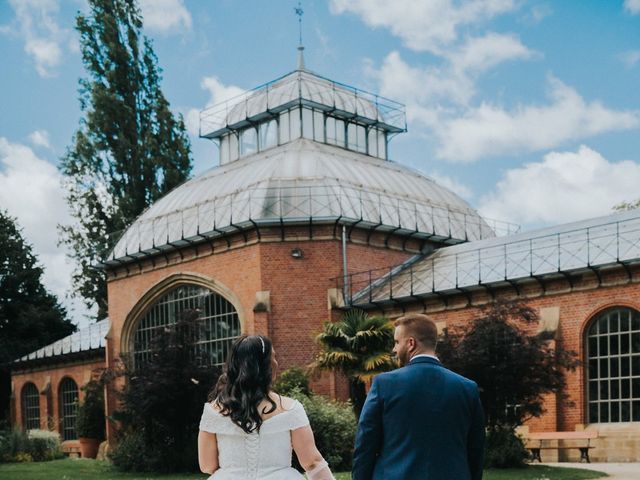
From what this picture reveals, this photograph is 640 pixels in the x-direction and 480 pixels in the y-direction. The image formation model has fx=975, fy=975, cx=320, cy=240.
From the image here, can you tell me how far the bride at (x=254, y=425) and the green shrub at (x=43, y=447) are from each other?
28.2m

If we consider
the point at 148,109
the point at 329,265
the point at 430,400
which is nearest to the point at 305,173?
the point at 329,265

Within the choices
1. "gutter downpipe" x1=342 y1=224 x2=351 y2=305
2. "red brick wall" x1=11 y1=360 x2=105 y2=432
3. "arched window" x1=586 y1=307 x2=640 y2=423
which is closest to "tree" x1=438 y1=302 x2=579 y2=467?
"arched window" x1=586 y1=307 x2=640 y2=423

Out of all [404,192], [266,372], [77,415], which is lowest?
[77,415]

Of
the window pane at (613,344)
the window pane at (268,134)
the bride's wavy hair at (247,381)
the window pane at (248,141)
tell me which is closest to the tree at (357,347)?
the window pane at (613,344)

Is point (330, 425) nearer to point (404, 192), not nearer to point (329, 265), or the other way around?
point (329, 265)

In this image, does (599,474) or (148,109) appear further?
(148,109)

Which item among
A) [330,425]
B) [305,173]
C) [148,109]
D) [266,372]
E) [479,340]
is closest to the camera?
[266,372]

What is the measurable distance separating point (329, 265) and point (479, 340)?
1020cm

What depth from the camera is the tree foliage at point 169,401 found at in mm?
23109

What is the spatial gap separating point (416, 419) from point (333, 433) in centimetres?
1706

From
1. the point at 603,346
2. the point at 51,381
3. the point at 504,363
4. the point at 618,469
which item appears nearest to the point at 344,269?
the point at 603,346

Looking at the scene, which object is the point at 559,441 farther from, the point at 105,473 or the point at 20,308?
the point at 20,308

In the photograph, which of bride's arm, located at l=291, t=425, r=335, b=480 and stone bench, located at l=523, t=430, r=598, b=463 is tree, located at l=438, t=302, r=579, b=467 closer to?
stone bench, located at l=523, t=430, r=598, b=463

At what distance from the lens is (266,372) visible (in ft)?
14.8
